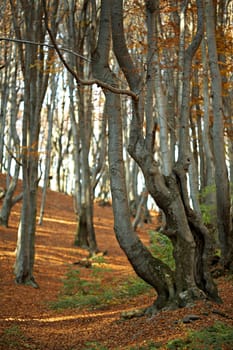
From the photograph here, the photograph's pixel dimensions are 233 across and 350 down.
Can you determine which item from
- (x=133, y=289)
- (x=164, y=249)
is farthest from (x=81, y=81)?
(x=133, y=289)

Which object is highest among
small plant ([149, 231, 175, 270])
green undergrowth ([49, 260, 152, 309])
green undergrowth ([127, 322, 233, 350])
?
small plant ([149, 231, 175, 270])

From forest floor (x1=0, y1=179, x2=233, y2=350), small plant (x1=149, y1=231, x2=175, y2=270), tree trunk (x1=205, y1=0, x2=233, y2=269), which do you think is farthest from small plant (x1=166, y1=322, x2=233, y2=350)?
small plant (x1=149, y1=231, x2=175, y2=270)

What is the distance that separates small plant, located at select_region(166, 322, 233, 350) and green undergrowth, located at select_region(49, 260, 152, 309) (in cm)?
389

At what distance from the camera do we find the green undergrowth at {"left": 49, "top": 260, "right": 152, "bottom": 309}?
9029mm

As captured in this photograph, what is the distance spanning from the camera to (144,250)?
271 inches

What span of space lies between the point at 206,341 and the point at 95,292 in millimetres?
5550

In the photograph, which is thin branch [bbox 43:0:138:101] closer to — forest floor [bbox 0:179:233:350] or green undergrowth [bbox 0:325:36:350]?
forest floor [bbox 0:179:233:350]

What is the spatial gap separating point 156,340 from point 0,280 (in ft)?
20.7

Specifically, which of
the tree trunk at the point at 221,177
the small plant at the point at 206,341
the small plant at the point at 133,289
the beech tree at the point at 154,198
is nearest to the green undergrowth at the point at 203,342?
the small plant at the point at 206,341

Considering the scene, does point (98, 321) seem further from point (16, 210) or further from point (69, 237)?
point (16, 210)

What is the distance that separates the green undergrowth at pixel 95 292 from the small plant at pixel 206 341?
3892 millimetres

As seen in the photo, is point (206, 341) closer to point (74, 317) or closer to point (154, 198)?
point (154, 198)

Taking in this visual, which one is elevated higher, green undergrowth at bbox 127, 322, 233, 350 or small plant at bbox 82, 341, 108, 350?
green undergrowth at bbox 127, 322, 233, 350

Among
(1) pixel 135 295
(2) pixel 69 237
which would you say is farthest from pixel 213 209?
(2) pixel 69 237
